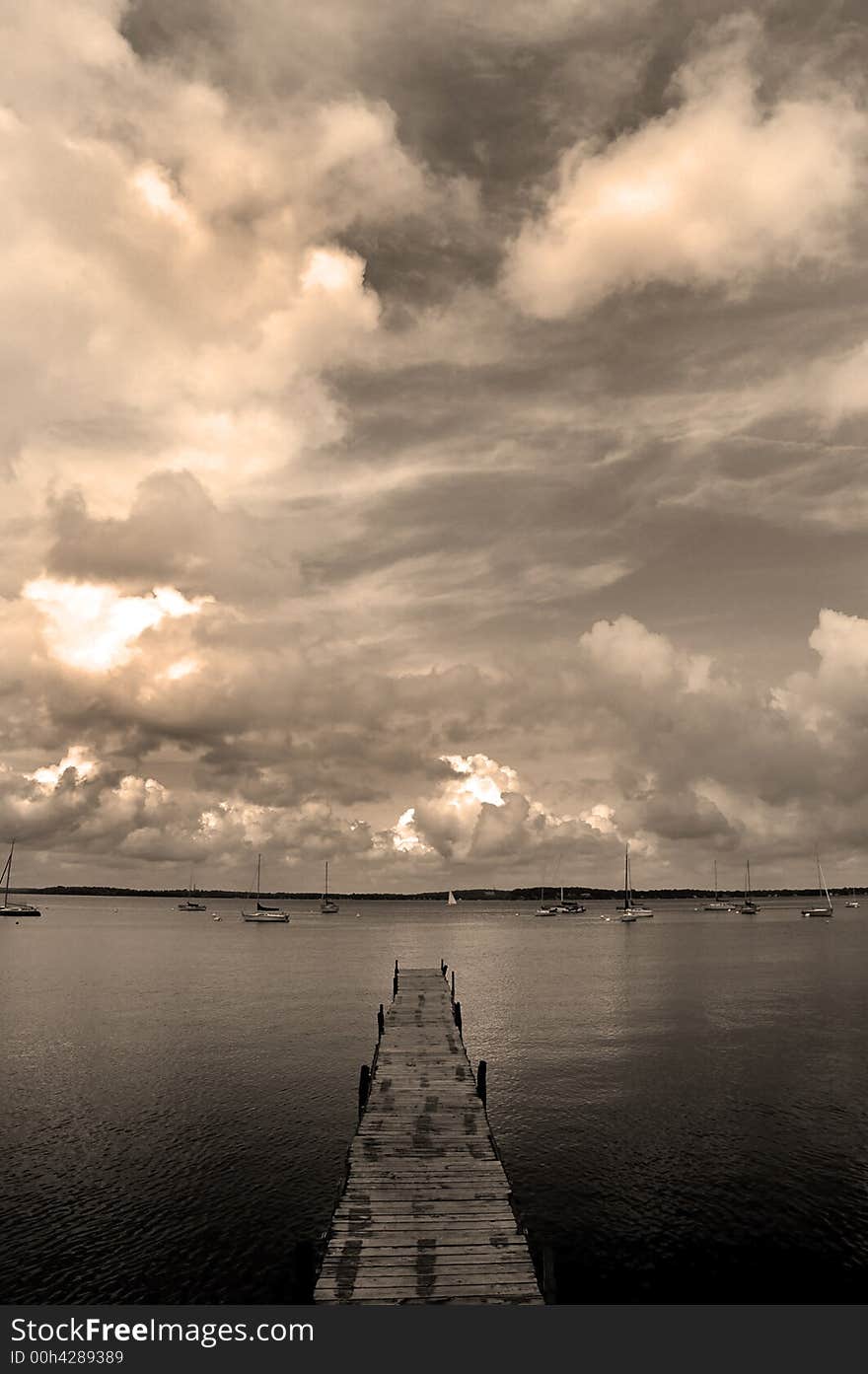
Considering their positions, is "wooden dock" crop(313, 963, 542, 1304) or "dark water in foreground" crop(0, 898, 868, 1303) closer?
"wooden dock" crop(313, 963, 542, 1304)

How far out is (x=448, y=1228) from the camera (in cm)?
2309

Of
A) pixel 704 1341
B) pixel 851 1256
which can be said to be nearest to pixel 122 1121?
pixel 704 1341

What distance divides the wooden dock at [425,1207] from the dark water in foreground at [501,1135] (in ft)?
15.7

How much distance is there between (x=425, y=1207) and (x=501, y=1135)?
20796 mm

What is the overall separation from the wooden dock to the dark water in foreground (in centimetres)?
478

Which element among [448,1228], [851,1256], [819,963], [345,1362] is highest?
[448,1228]

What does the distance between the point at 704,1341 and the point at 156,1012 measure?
2807 inches

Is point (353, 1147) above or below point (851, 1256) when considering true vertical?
above

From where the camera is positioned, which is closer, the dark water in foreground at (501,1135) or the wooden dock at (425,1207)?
the wooden dock at (425,1207)

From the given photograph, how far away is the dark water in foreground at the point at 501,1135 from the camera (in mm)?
29297

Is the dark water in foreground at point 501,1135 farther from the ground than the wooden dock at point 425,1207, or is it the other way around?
the wooden dock at point 425,1207

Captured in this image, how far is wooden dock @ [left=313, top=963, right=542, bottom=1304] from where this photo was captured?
20484mm

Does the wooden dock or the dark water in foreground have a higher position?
the wooden dock

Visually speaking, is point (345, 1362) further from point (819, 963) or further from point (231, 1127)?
point (819, 963)
